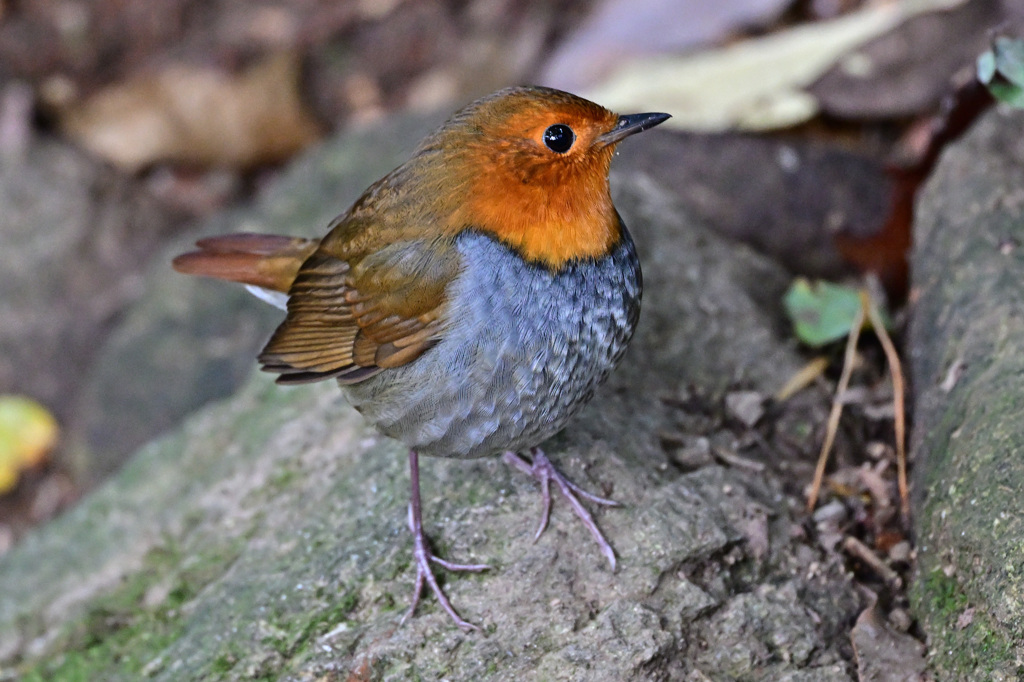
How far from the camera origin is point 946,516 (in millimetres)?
2754

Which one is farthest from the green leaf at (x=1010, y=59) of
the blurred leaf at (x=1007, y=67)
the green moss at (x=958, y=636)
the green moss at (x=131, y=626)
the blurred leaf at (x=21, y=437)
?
the blurred leaf at (x=21, y=437)

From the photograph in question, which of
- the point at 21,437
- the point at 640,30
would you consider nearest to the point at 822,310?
the point at 640,30

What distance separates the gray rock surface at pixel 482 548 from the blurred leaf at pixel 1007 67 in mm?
1106

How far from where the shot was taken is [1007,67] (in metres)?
3.05

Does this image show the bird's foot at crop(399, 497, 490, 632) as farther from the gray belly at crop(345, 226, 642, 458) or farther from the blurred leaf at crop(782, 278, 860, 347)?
the blurred leaf at crop(782, 278, 860, 347)

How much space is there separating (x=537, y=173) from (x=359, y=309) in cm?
69

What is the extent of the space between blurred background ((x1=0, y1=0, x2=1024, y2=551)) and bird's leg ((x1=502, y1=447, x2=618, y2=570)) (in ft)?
6.36

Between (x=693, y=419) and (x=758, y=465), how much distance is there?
0.95ft

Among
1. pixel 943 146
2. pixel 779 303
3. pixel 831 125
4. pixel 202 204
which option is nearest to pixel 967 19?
pixel 831 125

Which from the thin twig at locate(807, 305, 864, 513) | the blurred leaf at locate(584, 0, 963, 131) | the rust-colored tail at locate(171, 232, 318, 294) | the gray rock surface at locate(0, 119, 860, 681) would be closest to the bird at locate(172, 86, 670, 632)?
the gray rock surface at locate(0, 119, 860, 681)

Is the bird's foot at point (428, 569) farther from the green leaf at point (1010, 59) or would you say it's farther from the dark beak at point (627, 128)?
the green leaf at point (1010, 59)

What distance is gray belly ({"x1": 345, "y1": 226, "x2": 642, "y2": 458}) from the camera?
281cm

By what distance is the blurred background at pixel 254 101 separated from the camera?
4.86m

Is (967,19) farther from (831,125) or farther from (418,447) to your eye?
(418,447)
